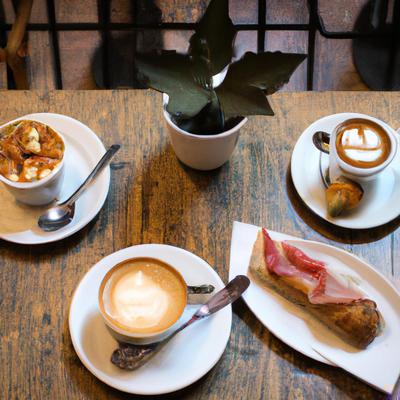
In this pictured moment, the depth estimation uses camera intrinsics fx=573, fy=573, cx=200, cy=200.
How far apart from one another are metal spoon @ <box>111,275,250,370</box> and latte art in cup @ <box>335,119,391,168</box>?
1.14 feet

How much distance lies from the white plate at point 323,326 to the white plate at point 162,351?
0.07m

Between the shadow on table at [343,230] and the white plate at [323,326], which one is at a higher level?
the shadow on table at [343,230]

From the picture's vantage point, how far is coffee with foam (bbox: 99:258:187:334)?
0.99 metres

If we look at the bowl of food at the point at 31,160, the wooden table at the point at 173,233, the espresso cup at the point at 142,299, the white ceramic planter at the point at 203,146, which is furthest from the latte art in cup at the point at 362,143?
the bowl of food at the point at 31,160

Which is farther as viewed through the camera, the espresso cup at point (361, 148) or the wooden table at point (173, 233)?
the espresso cup at point (361, 148)

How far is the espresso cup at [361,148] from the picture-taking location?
3.85ft

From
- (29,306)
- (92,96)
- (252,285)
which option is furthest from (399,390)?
(92,96)

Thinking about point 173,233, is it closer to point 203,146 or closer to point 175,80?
point 203,146

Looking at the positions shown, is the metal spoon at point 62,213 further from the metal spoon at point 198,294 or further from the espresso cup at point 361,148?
the espresso cup at point 361,148

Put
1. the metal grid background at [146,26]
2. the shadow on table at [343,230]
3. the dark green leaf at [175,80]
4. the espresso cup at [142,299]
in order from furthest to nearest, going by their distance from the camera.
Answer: the metal grid background at [146,26], the shadow on table at [343,230], the dark green leaf at [175,80], the espresso cup at [142,299]

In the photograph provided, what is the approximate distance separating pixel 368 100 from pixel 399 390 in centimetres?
69

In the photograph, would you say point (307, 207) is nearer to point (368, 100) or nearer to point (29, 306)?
point (368, 100)

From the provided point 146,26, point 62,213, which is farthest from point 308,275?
point 146,26

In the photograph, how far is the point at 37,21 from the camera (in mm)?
2152
